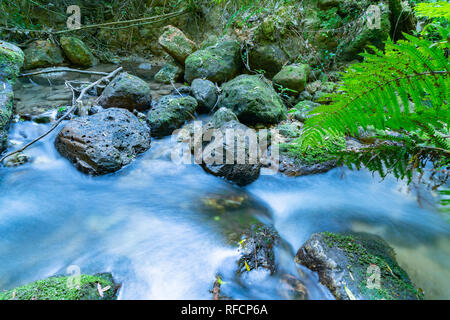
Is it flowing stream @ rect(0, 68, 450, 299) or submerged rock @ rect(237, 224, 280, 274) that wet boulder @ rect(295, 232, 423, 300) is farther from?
submerged rock @ rect(237, 224, 280, 274)

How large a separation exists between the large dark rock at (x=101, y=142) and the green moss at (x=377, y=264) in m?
2.88

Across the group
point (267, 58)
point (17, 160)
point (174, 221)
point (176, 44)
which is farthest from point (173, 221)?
point (176, 44)

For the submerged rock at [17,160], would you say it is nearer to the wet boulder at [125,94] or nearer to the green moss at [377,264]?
the wet boulder at [125,94]

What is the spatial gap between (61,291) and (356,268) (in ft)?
6.82

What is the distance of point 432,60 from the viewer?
1.02m

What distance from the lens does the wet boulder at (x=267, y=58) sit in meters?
5.69

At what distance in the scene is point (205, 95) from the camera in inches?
184

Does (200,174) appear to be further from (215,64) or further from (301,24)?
(301,24)

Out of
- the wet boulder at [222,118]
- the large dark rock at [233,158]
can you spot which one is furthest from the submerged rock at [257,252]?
the wet boulder at [222,118]

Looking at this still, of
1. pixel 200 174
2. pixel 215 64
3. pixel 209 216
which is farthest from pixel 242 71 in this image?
pixel 209 216

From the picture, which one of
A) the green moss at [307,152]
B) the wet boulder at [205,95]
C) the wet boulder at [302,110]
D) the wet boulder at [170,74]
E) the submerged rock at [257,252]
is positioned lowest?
the submerged rock at [257,252]

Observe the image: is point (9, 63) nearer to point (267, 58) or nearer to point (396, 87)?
point (267, 58)

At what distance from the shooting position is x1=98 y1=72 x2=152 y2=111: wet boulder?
4.33 metres
